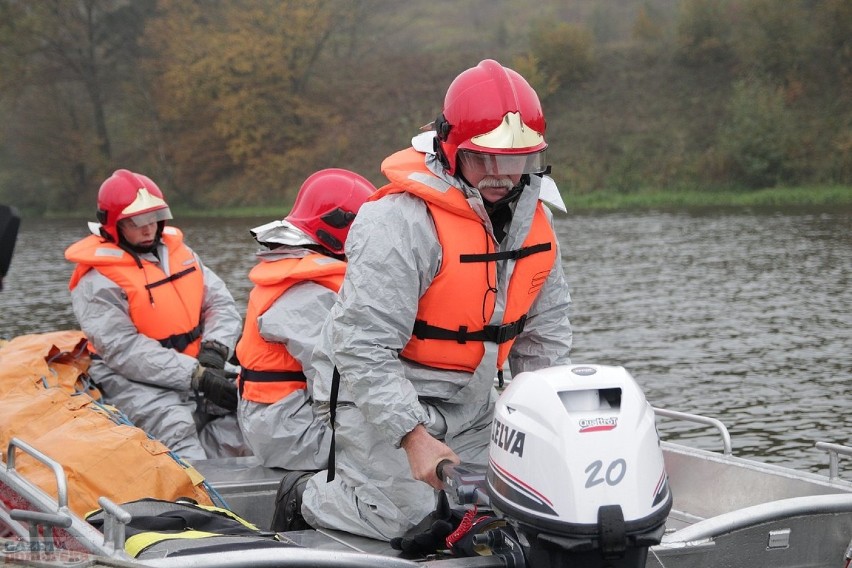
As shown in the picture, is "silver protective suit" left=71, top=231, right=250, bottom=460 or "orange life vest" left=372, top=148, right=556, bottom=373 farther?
"silver protective suit" left=71, top=231, right=250, bottom=460

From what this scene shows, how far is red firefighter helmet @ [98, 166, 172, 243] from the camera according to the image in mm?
6344

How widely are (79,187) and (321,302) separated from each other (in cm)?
3556

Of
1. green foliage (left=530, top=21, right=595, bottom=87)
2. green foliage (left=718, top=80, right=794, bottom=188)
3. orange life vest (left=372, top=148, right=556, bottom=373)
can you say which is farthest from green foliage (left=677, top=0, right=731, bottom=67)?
orange life vest (left=372, top=148, right=556, bottom=373)

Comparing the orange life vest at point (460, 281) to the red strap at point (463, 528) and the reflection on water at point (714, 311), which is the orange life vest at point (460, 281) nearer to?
the red strap at point (463, 528)

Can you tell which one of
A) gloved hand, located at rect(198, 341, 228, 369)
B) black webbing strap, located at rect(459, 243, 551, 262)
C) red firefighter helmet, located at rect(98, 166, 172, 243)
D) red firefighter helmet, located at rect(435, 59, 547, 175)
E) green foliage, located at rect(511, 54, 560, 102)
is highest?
red firefighter helmet, located at rect(435, 59, 547, 175)

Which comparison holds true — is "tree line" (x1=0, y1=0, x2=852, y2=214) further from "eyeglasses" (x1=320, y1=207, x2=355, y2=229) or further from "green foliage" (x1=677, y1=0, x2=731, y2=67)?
"eyeglasses" (x1=320, y1=207, x2=355, y2=229)

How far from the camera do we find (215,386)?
237 inches

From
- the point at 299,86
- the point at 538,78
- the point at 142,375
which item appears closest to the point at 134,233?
the point at 142,375

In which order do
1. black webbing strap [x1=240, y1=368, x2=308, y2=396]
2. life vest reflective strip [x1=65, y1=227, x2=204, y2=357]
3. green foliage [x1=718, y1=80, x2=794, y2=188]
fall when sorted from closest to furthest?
black webbing strap [x1=240, y1=368, x2=308, y2=396]
life vest reflective strip [x1=65, y1=227, x2=204, y2=357]
green foliage [x1=718, y1=80, x2=794, y2=188]

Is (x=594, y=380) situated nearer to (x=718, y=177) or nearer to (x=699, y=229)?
(x=699, y=229)

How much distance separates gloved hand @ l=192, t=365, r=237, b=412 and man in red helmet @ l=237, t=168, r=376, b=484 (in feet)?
3.22

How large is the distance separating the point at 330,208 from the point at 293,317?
1.82 ft

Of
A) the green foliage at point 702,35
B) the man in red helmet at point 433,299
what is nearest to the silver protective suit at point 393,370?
the man in red helmet at point 433,299

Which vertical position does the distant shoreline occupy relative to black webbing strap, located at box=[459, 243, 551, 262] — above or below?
below
